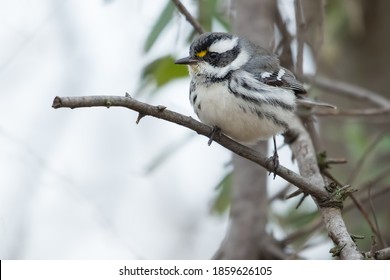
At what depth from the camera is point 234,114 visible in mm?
2805

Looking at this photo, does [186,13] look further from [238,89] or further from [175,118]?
[175,118]

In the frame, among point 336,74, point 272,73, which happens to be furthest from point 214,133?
point 336,74

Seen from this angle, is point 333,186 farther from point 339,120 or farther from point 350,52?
point 350,52

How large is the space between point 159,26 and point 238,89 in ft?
1.82

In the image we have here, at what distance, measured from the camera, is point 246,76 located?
9.61ft

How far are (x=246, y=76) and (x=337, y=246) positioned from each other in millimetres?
1049

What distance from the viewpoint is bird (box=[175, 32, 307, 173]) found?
9.27 ft

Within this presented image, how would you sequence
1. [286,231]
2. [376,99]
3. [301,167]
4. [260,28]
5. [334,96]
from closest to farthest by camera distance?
[301,167] → [260,28] → [376,99] → [286,231] → [334,96]

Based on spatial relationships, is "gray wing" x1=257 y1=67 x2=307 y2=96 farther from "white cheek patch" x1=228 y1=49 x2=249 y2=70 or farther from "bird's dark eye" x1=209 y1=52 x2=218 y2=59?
"bird's dark eye" x1=209 y1=52 x2=218 y2=59

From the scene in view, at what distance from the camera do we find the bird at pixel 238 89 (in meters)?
2.82

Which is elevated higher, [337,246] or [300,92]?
[300,92]

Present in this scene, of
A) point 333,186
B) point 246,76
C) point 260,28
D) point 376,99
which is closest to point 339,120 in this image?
point 376,99

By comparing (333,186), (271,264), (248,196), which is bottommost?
(271,264)

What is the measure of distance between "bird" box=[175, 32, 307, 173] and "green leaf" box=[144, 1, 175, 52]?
0.72ft
